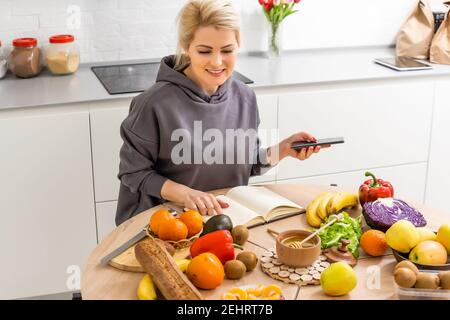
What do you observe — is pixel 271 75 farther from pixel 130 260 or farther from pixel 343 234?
pixel 130 260

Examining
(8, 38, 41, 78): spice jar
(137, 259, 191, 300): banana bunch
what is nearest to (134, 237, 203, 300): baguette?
(137, 259, 191, 300): banana bunch

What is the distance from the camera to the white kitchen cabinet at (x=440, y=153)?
3.46 metres

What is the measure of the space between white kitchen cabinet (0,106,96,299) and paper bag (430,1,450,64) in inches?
71.1

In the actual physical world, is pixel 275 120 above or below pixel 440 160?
above

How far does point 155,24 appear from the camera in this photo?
3.50 metres

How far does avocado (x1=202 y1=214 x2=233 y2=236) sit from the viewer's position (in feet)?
6.12

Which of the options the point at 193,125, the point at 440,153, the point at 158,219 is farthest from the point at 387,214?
the point at 440,153

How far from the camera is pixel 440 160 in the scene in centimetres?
357

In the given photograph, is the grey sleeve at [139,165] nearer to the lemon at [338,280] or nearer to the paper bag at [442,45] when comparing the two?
the lemon at [338,280]

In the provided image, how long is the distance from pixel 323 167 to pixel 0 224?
4.80ft

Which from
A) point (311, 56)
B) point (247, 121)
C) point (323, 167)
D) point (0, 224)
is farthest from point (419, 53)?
point (0, 224)

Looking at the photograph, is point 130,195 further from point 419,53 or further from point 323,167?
point 419,53
